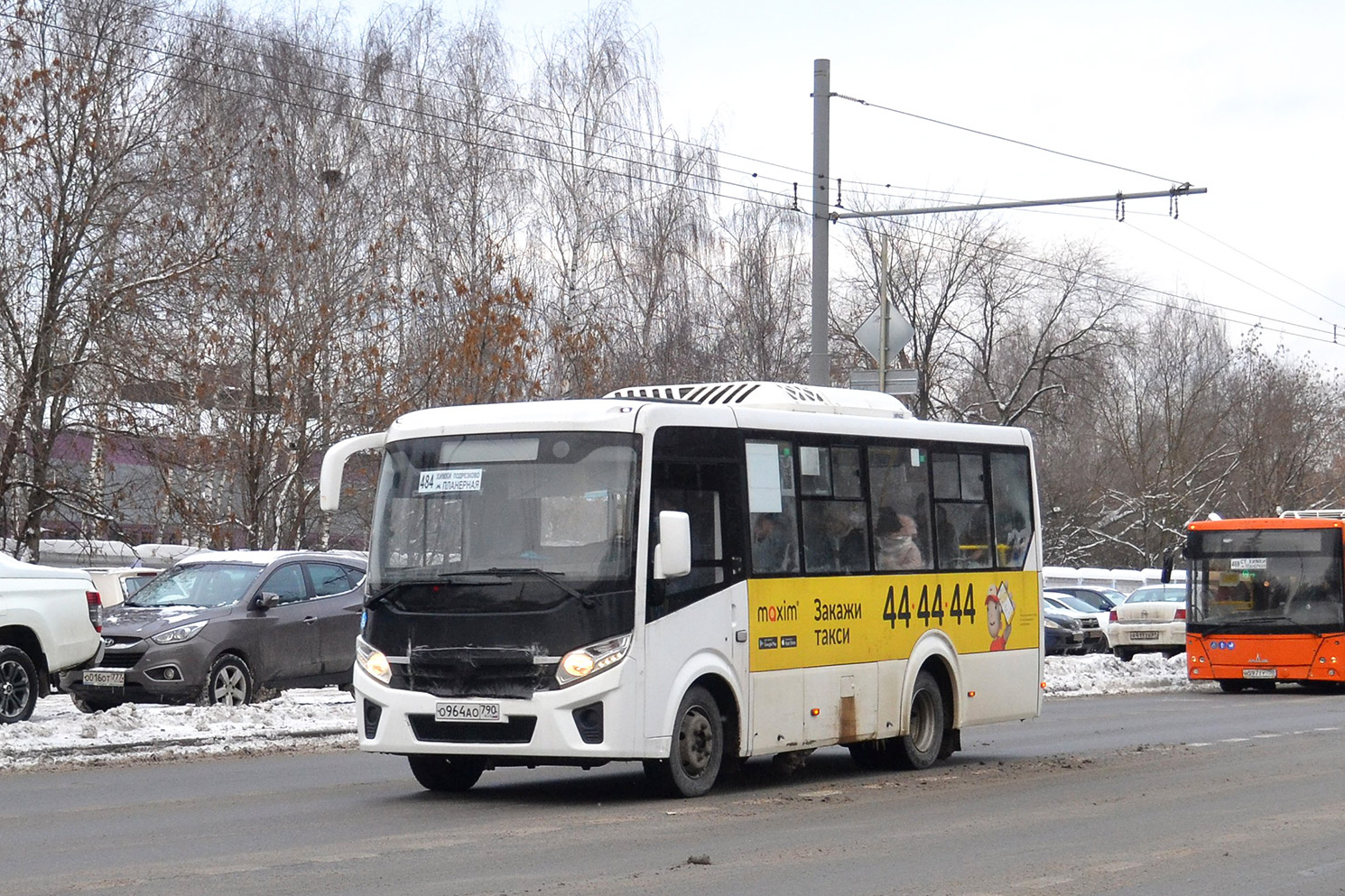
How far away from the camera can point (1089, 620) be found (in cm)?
4297

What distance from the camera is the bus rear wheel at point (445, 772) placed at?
42.5ft

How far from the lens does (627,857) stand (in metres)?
9.62

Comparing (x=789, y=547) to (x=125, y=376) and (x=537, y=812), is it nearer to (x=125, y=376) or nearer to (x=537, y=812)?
(x=537, y=812)

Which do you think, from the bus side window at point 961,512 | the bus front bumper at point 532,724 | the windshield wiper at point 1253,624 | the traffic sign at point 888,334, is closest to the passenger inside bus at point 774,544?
the bus front bumper at point 532,724

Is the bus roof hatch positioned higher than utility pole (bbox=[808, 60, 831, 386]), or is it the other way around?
utility pole (bbox=[808, 60, 831, 386])

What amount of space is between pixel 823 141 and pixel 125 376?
11.4 meters

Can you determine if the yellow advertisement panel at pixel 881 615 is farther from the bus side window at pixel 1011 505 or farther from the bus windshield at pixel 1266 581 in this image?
the bus windshield at pixel 1266 581

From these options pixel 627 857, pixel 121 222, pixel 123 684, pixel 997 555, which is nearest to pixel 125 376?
pixel 121 222

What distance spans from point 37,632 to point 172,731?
1781mm

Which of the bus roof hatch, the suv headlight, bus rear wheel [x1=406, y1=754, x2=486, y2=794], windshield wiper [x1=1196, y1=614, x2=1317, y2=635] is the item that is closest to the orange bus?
windshield wiper [x1=1196, y1=614, x2=1317, y2=635]

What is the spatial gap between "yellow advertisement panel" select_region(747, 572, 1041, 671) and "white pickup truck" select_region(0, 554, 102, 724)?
7663mm

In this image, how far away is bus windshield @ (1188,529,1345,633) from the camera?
28422 millimetres

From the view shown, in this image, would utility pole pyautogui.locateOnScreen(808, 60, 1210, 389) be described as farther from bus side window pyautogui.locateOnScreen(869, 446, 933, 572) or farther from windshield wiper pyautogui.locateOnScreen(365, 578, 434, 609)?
windshield wiper pyautogui.locateOnScreen(365, 578, 434, 609)

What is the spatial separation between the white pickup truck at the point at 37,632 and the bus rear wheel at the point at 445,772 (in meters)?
5.71
